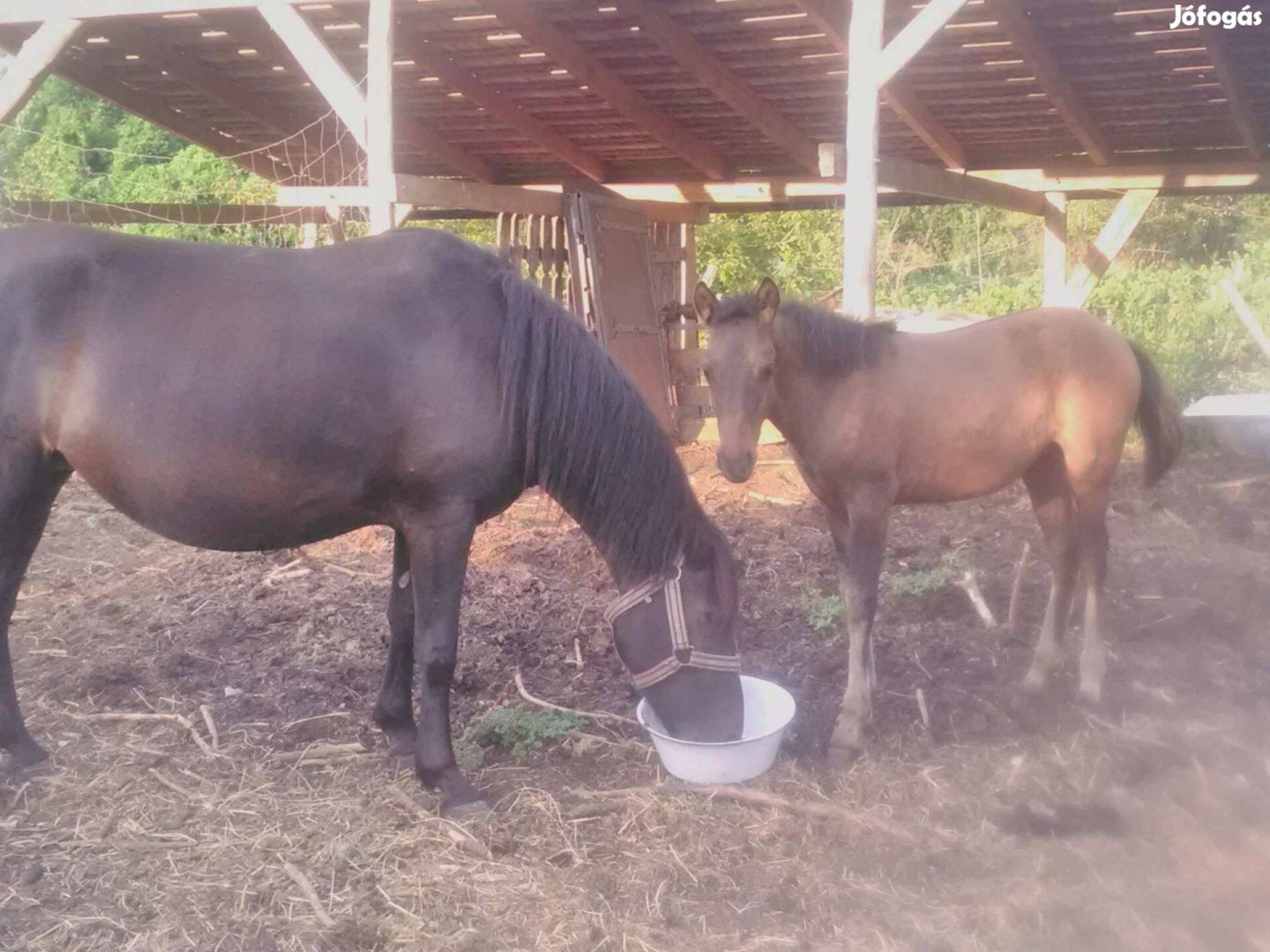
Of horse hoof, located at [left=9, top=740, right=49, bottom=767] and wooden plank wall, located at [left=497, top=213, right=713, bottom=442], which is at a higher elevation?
wooden plank wall, located at [left=497, top=213, right=713, bottom=442]

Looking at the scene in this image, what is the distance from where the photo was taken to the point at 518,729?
4070mm

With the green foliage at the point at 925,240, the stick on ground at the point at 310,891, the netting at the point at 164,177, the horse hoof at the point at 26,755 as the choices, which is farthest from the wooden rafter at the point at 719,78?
the stick on ground at the point at 310,891

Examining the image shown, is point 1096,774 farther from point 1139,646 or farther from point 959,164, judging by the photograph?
point 959,164

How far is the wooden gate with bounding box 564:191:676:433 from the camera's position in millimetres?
9625

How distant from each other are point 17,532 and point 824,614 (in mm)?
3365

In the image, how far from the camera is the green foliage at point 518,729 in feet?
13.2

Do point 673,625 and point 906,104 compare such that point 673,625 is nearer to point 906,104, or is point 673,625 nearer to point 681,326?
point 906,104

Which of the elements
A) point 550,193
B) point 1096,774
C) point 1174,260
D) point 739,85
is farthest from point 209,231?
point 1174,260

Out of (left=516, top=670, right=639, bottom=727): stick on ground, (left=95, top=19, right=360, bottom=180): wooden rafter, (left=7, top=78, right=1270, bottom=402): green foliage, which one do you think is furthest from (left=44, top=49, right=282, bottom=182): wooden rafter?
(left=516, top=670, right=639, bottom=727): stick on ground

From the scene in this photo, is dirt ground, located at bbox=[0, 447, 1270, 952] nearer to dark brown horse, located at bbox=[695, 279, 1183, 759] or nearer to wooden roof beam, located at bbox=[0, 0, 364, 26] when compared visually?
dark brown horse, located at bbox=[695, 279, 1183, 759]

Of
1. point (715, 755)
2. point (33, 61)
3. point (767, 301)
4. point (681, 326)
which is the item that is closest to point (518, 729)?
point (715, 755)

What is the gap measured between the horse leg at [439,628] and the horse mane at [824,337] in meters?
1.38

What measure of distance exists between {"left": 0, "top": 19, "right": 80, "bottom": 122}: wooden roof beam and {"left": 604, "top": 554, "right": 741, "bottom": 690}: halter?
5.57 meters

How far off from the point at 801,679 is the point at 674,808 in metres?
1.24
